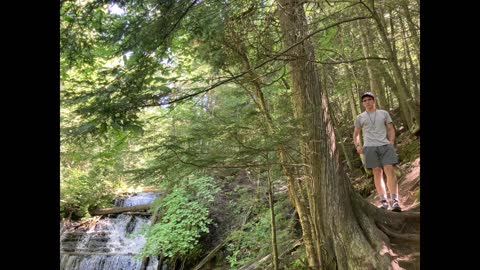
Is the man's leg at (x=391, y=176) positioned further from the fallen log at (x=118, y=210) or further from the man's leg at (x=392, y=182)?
the fallen log at (x=118, y=210)

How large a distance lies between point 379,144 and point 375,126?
28 centimetres

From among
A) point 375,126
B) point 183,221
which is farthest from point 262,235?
point 375,126

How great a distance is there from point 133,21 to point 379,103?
8302 mm

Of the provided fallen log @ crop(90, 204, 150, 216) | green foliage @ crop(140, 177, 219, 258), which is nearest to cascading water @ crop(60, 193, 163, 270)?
fallen log @ crop(90, 204, 150, 216)

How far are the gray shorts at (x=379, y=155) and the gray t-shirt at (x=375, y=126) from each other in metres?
0.07

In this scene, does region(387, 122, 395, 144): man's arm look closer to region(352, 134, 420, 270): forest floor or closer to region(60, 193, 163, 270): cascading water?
region(352, 134, 420, 270): forest floor

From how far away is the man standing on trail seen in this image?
16.3 feet

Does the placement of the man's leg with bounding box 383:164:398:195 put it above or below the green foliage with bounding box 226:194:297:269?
above

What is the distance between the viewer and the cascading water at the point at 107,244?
10703 mm

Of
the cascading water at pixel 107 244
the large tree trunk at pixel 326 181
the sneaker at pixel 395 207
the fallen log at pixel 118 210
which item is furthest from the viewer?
the fallen log at pixel 118 210

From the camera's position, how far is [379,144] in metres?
5.07

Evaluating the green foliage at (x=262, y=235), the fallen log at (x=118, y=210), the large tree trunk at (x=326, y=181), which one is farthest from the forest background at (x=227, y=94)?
the fallen log at (x=118, y=210)

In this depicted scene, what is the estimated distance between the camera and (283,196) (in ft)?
27.1
